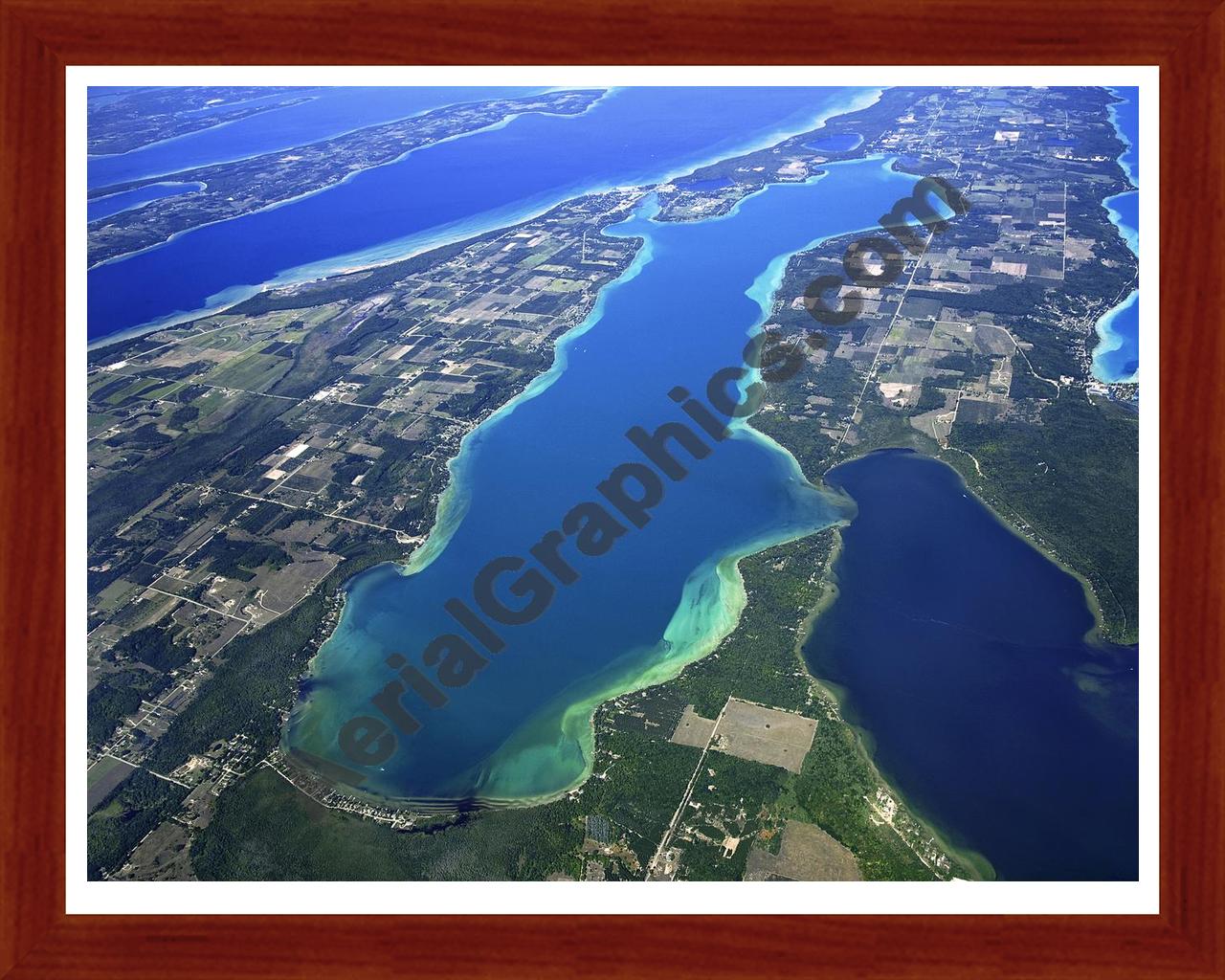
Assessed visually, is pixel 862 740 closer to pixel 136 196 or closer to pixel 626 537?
pixel 626 537

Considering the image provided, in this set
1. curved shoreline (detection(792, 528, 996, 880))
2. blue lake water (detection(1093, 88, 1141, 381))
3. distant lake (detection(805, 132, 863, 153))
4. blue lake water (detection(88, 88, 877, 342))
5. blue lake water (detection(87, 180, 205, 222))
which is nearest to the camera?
curved shoreline (detection(792, 528, 996, 880))

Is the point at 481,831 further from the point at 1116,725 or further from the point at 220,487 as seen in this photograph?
the point at 220,487

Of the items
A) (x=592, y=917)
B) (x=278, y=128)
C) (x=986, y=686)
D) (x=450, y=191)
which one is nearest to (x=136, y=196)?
(x=278, y=128)

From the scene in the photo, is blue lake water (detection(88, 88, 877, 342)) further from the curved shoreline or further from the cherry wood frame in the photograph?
the cherry wood frame

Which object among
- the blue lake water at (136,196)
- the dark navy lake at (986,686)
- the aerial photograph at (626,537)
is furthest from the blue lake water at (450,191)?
the dark navy lake at (986,686)

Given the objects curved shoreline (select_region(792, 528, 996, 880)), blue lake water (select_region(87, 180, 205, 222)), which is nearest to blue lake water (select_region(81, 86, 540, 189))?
blue lake water (select_region(87, 180, 205, 222))
